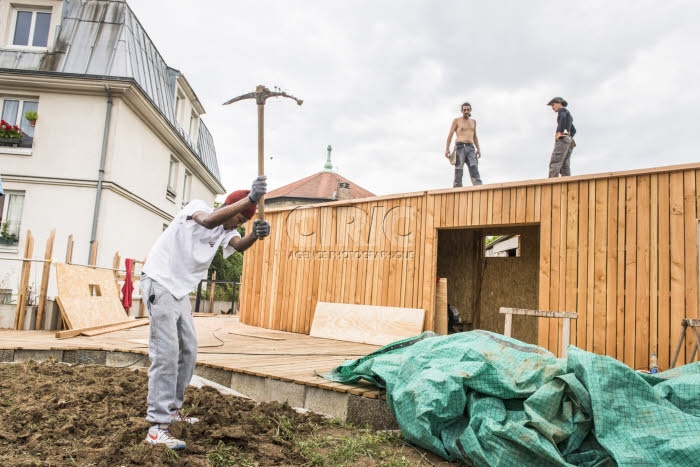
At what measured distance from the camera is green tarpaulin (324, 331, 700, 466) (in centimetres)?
223

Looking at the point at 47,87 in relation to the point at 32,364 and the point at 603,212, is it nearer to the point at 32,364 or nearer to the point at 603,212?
the point at 32,364

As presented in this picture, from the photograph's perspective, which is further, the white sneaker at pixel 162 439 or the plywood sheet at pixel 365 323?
the plywood sheet at pixel 365 323

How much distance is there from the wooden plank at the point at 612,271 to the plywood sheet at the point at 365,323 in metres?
2.63

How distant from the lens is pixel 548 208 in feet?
21.8

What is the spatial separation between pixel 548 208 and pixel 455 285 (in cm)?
446

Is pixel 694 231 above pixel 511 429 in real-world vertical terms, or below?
above

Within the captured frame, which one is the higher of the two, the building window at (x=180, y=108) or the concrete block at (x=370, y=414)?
the building window at (x=180, y=108)

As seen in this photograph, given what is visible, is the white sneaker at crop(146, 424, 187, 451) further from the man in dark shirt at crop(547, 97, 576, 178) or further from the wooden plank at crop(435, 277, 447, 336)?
the man in dark shirt at crop(547, 97, 576, 178)

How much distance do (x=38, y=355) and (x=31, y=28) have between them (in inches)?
463

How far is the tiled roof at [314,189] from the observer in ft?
88.4

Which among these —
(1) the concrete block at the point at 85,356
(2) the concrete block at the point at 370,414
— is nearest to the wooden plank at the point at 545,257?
(2) the concrete block at the point at 370,414

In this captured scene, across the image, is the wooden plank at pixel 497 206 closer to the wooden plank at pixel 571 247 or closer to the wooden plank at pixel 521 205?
the wooden plank at pixel 521 205

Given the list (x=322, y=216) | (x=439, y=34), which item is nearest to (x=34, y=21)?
(x=322, y=216)

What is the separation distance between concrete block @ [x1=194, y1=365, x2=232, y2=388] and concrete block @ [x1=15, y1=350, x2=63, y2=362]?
190cm
